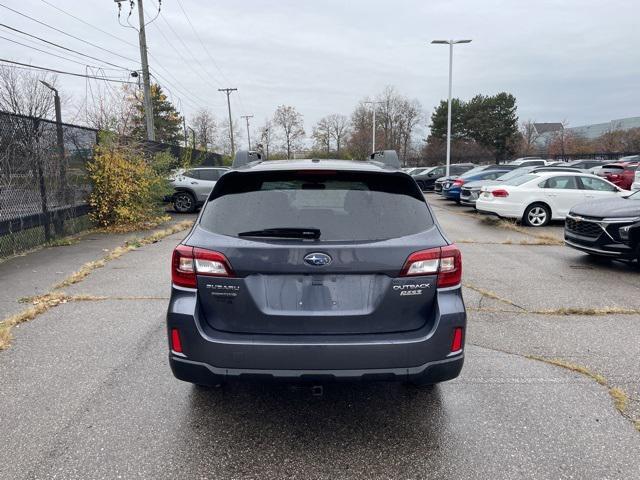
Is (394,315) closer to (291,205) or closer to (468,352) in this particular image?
(291,205)

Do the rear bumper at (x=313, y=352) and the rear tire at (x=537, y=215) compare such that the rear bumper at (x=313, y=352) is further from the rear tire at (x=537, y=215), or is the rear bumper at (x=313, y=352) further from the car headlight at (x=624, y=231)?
the rear tire at (x=537, y=215)

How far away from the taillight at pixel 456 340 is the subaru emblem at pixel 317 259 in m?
0.82

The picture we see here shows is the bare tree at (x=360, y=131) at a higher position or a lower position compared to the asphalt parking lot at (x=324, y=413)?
higher

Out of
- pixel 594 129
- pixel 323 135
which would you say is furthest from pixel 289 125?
pixel 594 129

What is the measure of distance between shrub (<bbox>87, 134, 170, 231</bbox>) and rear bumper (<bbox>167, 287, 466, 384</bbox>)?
9.56m

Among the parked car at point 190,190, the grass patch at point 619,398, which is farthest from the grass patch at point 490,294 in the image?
the parked car at point 190,190

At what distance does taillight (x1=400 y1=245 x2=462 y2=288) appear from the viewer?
258 centimetres

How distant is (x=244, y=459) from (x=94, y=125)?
11.9m

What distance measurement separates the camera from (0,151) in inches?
299

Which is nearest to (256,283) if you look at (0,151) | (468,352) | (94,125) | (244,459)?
(244,459)

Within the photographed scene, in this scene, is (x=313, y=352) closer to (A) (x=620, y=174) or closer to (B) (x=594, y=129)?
(A) (x=620, y=174)

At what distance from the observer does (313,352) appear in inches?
99.0

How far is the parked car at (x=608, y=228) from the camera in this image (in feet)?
22.9

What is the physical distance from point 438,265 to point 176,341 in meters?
1.53
